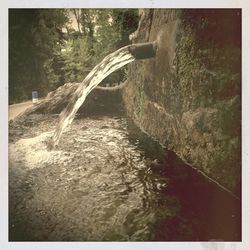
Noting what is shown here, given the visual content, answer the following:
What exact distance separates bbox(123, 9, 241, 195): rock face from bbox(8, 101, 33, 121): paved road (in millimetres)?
298

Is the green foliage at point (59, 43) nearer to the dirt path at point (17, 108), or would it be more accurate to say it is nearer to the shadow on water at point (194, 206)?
the dirt path at point (17, 108)

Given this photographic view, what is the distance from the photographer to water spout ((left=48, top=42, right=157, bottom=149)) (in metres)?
1.61

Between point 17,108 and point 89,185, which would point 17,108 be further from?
point 89,185

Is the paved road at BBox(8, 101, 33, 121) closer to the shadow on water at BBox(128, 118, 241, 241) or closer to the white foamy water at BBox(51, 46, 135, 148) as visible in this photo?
the white foamy water at BBox(51, 46, 135, 148)

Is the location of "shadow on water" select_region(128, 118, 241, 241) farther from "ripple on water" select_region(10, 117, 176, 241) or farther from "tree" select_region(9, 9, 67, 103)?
"tree" select_region(9, 9, 67, 103)

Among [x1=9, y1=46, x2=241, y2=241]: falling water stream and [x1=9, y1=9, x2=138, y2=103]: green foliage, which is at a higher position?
[x1=9, y1=9, x2=138, y2=103]: green foliage

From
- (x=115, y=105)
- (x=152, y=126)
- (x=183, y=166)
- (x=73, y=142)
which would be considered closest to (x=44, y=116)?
(x=73, y=142)

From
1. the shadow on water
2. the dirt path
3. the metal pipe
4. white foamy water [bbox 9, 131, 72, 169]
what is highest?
the metal pipe

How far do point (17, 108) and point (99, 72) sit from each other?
0.90ft

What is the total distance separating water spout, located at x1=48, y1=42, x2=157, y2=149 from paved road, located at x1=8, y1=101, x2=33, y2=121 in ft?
0.36

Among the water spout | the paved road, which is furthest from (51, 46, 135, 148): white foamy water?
the paved road

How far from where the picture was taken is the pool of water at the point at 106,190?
1.60 m

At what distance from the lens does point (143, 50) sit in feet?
5.29

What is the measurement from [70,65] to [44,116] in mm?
176
